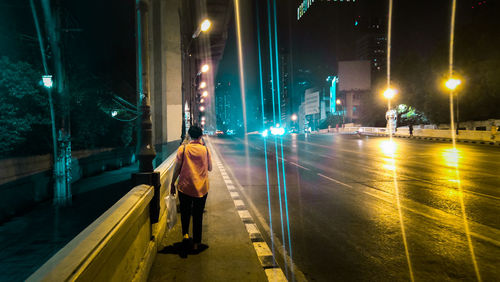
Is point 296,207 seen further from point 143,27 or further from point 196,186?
point 143,27

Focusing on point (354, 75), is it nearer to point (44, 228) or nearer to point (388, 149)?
point (388, 149)

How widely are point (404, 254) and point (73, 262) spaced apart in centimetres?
429

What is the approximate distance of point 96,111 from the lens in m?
23.0

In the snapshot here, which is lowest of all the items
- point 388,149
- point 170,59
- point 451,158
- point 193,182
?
point 451,158

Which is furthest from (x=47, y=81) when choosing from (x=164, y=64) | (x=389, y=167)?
(x=164, y=64)

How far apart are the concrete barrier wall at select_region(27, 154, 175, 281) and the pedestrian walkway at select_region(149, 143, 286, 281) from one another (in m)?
0.32

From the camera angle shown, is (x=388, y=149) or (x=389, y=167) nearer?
(x=389, y=167)

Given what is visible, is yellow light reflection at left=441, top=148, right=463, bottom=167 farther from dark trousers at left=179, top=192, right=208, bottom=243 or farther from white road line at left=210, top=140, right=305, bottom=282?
dark trousers at left=179, top=192, right=208, bottom=243

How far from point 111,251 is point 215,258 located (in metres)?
2.44

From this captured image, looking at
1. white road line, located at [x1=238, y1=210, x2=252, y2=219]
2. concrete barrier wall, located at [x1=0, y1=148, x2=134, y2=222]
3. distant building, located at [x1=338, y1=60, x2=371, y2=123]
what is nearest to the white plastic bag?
white road line, located at [x1=238, y1=210, x2=252, y2=219]

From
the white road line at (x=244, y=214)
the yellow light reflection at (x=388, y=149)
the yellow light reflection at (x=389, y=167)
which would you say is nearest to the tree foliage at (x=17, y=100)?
the white road line at (x=244, y=214)

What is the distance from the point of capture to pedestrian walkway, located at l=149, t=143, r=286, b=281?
13.3 feet

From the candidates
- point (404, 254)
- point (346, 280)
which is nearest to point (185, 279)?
point (346, 280)

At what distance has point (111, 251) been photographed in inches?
96.8
